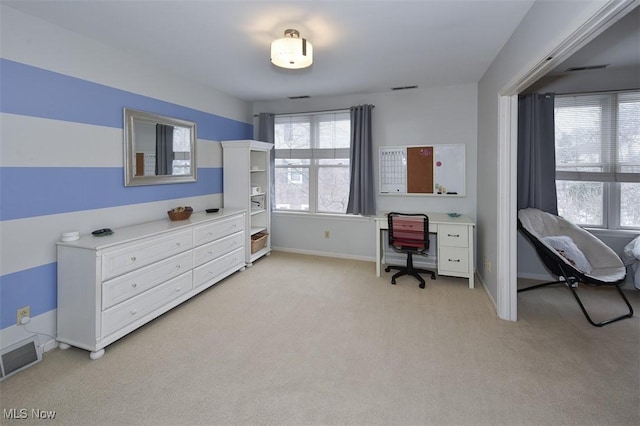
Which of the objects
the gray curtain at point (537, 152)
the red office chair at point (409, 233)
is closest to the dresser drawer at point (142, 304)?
the red office chair at point (409, 233)

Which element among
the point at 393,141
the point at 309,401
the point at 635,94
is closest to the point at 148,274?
the point at 309,401

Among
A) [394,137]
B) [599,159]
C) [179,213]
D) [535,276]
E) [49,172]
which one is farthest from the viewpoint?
[394,137]

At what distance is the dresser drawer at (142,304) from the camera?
222cm

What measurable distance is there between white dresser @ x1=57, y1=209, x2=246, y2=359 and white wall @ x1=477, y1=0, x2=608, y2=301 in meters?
2.97

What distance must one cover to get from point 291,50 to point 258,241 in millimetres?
2794

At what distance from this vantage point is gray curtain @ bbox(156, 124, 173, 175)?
3.19 m

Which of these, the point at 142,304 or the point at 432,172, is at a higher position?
the point at 432,172

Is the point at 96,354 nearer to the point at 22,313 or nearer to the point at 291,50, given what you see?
the point at 22,313

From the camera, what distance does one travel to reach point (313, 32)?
246 cm

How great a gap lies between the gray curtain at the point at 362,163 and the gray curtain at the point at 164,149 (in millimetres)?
2339

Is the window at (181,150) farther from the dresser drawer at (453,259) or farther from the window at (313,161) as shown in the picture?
the dresser drawer at (453,259)

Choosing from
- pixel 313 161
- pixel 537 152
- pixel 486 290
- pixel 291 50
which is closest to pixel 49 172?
pixel 291 50

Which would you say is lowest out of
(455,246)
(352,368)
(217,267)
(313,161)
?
(352,368)

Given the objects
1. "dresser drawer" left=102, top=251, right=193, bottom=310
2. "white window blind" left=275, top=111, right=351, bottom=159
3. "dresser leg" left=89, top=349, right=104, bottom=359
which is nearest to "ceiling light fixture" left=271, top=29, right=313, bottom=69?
"dresser drawer" left=102, top=251, right=193, bottom=310
